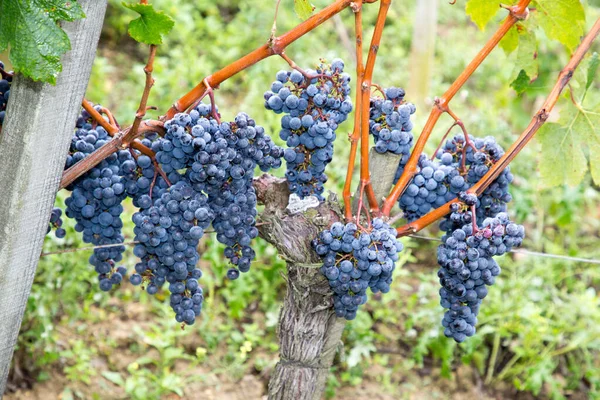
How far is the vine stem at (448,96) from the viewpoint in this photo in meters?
1.60

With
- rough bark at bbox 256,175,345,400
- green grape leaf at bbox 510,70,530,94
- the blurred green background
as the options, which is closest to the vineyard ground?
the blurred green background

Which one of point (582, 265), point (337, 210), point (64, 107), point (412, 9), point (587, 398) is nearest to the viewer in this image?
point (64, 107)

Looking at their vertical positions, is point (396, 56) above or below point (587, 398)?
above

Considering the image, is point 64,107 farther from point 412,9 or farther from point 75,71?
point 412,9

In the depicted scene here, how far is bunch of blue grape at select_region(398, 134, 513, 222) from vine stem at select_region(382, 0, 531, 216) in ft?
0.10

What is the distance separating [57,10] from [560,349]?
241cm

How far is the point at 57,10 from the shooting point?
1.28 meters

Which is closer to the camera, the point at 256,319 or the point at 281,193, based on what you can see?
the point at 281,193

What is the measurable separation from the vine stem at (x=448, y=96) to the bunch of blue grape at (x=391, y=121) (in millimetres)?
51

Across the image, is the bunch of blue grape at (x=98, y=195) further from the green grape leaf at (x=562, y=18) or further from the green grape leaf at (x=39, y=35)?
the green grape leaf at (x=562, y=18)

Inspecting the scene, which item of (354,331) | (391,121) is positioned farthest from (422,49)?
(391,121)

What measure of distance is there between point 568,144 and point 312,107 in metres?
0.81

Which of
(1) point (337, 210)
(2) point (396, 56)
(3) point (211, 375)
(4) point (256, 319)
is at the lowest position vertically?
(3) point (211, 375)

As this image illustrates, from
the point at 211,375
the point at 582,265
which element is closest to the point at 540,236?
the point at 582,265
